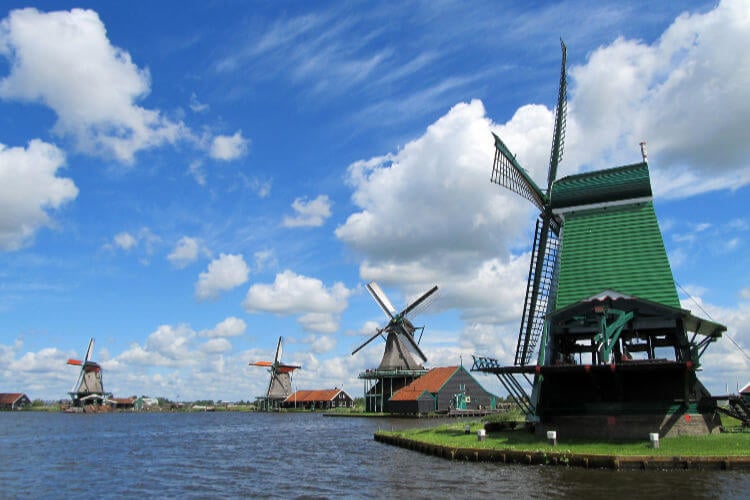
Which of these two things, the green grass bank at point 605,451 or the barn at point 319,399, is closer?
the green grass bank at point 605,451

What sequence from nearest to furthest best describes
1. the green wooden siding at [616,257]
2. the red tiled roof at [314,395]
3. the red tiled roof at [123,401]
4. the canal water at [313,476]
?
1. the canal water at [313,476]
2. the green wooden siding at [616,257]
3. the red tiled roof at [314,395]
4. the red tiled roof at [123,401]

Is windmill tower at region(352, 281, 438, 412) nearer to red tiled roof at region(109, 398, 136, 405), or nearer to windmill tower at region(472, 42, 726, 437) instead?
windmill tower at region(472, 42, 726, 437)

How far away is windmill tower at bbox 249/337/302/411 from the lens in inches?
4427

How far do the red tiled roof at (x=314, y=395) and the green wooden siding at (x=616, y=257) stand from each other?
8374 centimetres

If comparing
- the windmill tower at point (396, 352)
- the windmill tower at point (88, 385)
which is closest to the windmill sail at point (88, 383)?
the windmill tower at point (88, 385)

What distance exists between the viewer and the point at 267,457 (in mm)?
28828

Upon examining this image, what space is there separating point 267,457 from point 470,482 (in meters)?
13.7

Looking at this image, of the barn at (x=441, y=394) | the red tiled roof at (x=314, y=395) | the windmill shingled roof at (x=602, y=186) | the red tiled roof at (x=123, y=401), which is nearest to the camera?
the windmill shingled roof at (x=602, y=186)

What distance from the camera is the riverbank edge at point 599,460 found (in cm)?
1825

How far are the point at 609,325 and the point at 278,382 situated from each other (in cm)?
9604

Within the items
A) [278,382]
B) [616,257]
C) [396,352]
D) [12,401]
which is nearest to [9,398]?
[12,401]

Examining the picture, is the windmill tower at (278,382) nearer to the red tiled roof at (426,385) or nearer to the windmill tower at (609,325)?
the red tiled roof at (426,385)

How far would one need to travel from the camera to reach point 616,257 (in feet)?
85.1

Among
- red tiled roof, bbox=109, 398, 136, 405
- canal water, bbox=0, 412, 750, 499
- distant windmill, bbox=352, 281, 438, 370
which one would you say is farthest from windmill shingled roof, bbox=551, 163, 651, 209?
red tiled roof, bbox=109, 398, 136, 405
